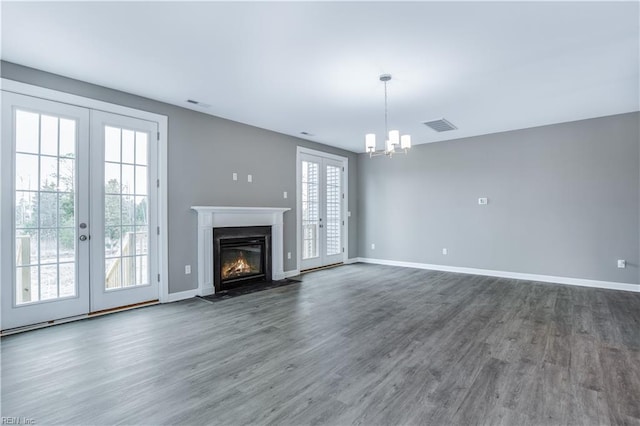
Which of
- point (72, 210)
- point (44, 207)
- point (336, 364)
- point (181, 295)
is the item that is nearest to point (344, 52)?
point (336, 364)

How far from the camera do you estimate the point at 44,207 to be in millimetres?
3443

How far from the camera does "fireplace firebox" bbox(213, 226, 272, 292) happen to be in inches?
194

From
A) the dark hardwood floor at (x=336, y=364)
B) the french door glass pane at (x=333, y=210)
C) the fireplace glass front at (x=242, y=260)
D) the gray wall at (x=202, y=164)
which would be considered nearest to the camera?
the dark hardwood floor at (x=336, y=364)

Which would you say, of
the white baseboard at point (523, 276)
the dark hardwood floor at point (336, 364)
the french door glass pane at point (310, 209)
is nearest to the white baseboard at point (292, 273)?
the french door glass pane at point (310, 209)

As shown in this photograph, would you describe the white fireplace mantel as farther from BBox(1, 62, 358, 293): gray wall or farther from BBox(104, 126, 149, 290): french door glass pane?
BBox(104, 126, 149, 290): french door glass pane

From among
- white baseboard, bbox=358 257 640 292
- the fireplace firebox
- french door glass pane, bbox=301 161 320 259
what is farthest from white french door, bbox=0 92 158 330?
white baseboard, bbox=358 257 640 292

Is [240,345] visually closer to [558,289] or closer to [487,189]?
[558,289]

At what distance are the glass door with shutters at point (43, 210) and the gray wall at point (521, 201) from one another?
5785 millimetres

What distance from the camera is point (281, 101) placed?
440cm

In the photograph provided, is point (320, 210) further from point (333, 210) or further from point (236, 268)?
point (236, 268)

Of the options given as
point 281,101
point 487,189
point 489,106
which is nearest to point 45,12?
point 281,101

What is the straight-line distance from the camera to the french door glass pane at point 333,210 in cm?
722

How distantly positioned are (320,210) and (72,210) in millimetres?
4392

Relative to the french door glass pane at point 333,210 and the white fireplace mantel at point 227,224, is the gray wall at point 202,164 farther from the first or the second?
the french door glass pane at point 333,210
